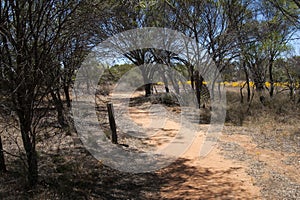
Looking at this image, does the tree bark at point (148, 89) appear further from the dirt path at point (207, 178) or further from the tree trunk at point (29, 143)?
the tree trunk at point (29, 143)

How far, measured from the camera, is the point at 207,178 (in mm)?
4961

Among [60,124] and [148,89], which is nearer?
[60,124]

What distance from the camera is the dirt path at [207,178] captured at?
4.27 meters

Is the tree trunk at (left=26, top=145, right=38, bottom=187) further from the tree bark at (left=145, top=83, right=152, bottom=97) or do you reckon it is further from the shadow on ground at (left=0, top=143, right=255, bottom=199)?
the tree bark at (left=145, top=83, right=152, bottom=97)

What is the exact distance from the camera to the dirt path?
168 inches

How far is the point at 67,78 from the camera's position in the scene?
5.12 meters

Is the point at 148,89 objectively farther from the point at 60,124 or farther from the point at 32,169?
the point at 32,169

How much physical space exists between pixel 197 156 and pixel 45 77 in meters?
4.05

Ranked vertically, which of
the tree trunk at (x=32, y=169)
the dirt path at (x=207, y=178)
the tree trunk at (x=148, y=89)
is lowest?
the dirt path at (x=207, y=178)

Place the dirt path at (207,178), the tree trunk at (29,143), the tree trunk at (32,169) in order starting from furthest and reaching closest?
the dirt path at (207,178), the tree trunk at (32,169), the tree trunk at (29,143)

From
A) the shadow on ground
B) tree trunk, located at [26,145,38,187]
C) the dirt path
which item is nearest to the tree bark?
the dirt path

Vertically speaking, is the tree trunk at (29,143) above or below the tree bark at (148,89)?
below

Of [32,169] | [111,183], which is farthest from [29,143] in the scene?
[111,183]

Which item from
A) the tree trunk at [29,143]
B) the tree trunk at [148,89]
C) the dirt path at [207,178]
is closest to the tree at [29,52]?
the tree trunk at [29,143]
